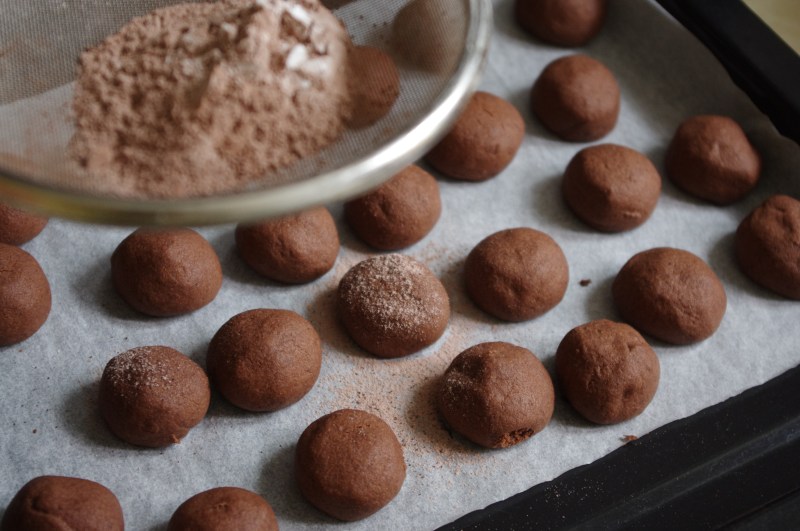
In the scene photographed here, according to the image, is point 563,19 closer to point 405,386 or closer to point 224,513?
point 405,386

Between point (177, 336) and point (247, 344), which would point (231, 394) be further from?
point (177, 336)

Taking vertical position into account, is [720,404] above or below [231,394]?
above

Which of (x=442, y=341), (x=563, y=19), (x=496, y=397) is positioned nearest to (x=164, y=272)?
(x=442, y=341)

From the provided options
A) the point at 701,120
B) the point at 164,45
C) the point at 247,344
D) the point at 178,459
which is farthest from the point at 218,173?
the point at 701,120

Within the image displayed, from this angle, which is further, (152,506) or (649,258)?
(649,258)

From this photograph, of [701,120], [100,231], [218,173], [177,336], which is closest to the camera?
[218,173]

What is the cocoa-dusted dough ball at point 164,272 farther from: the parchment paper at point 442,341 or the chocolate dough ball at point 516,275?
the chocolate dough ball at point 516,275

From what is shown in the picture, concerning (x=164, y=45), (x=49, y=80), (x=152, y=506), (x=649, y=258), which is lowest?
(x=152, y=506)

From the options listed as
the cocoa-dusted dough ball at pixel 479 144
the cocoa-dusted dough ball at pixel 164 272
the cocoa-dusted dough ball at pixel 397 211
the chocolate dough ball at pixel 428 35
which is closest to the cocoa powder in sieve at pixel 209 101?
the chocolate dough ball at pixel 428 35
